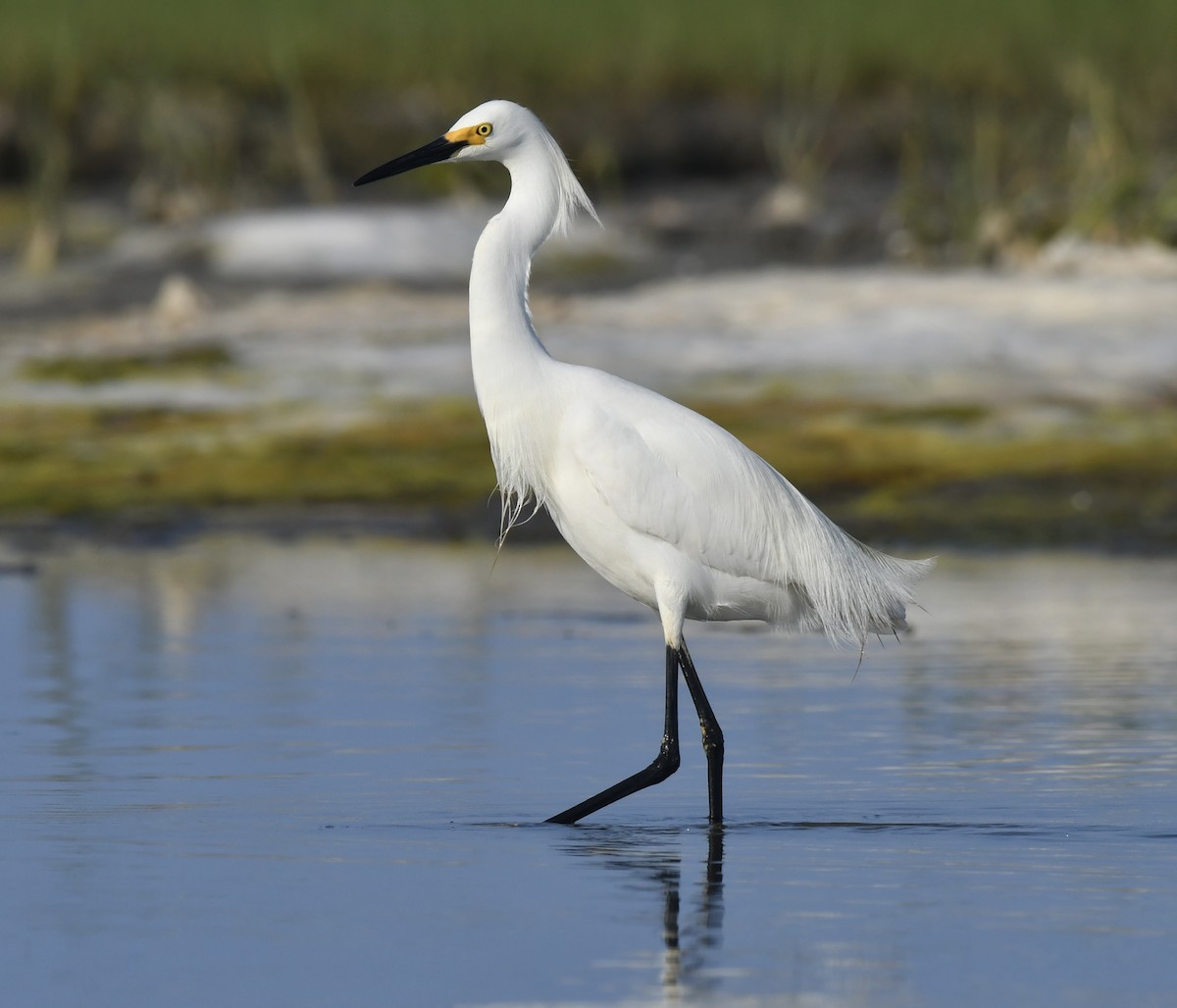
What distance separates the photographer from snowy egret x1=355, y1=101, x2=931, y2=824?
21.2ft

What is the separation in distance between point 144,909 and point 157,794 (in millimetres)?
1298

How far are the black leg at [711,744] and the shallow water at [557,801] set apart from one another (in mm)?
76

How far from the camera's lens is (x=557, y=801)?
6.24 metres

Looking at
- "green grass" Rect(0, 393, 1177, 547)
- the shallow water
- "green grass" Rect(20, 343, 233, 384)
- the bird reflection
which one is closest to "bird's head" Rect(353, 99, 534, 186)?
the shallow water

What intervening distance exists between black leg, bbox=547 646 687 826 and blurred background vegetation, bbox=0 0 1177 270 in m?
10.9

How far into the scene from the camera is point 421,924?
188 inches

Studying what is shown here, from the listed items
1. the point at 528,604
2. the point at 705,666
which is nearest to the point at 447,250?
the point at 528,604

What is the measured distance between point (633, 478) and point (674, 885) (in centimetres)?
148

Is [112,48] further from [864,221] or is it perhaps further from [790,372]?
[790,372]

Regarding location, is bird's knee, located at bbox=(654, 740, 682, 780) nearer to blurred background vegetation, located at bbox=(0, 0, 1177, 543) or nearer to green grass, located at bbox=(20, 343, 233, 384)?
blurred background vegetation, located at bbox=(0, 0, 1177, 543)

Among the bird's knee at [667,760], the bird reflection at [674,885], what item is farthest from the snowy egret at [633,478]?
the bird reflection at [674,885]

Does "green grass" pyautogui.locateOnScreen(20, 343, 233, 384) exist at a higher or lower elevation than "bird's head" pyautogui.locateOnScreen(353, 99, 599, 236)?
higher

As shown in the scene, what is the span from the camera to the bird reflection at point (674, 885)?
443 cm

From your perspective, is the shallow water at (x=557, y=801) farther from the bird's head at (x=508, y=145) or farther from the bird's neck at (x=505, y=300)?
the bird's head at (x=508, y=145)
